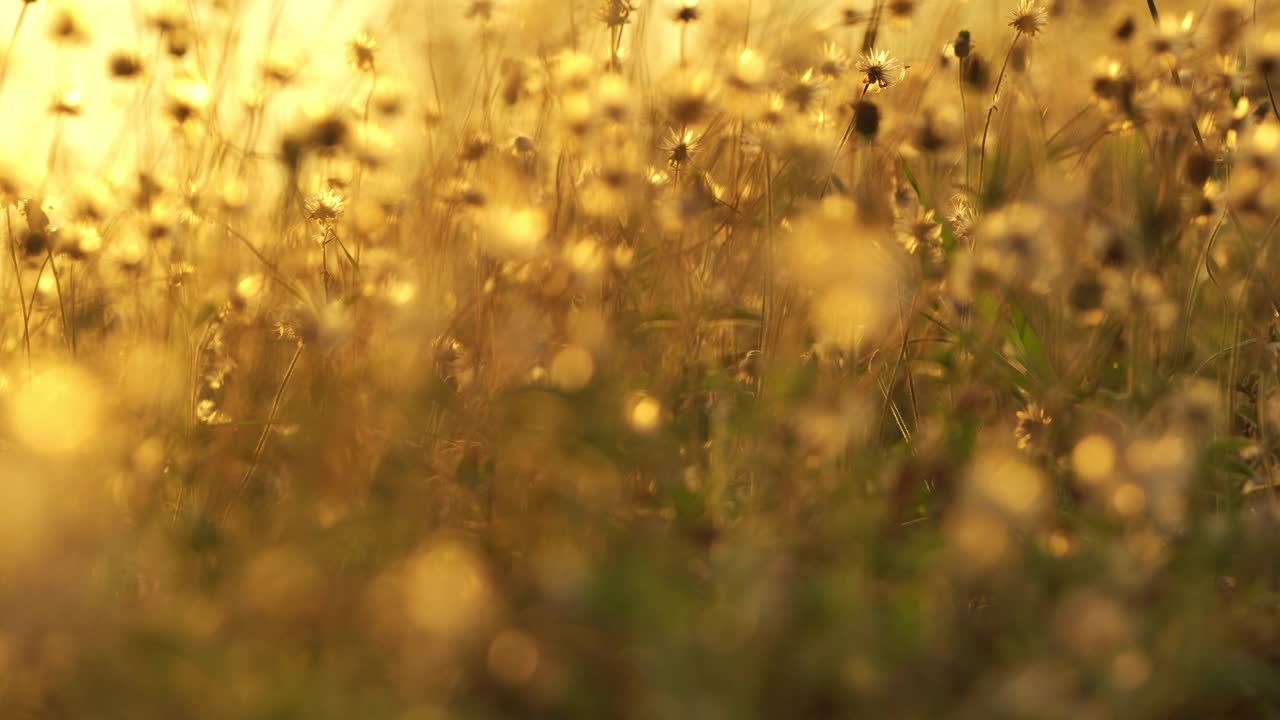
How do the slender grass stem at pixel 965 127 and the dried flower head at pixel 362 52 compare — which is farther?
the dried flower head at pixel 362 52

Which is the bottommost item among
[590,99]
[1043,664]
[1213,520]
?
[1213,520]

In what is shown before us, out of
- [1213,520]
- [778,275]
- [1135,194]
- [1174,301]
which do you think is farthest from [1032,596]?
[1135,194]

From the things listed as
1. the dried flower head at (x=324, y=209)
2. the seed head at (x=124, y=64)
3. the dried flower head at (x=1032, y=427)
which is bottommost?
the dried flower head at (x=1032, y=427)

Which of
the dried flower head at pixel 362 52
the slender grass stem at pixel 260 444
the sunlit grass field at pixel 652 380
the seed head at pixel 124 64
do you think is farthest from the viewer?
the dried flower head at pixel 362 52

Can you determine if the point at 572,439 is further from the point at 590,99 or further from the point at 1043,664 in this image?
the point at 590,99

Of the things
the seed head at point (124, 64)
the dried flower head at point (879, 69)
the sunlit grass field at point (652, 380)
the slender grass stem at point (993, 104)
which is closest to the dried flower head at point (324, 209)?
the sunlit grass field at point (652, 380)

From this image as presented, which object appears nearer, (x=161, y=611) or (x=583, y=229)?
(x=161, y=611)

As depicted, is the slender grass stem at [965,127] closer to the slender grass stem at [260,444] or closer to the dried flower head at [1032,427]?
the dried flower head at [1032,427]

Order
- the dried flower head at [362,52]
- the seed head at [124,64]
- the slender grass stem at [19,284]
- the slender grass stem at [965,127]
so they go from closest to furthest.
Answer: the slender grass stem at [19,284] < the slender grass stem at [965,127] < the seed head at [124,64] < the dried flower head at [362,52]
